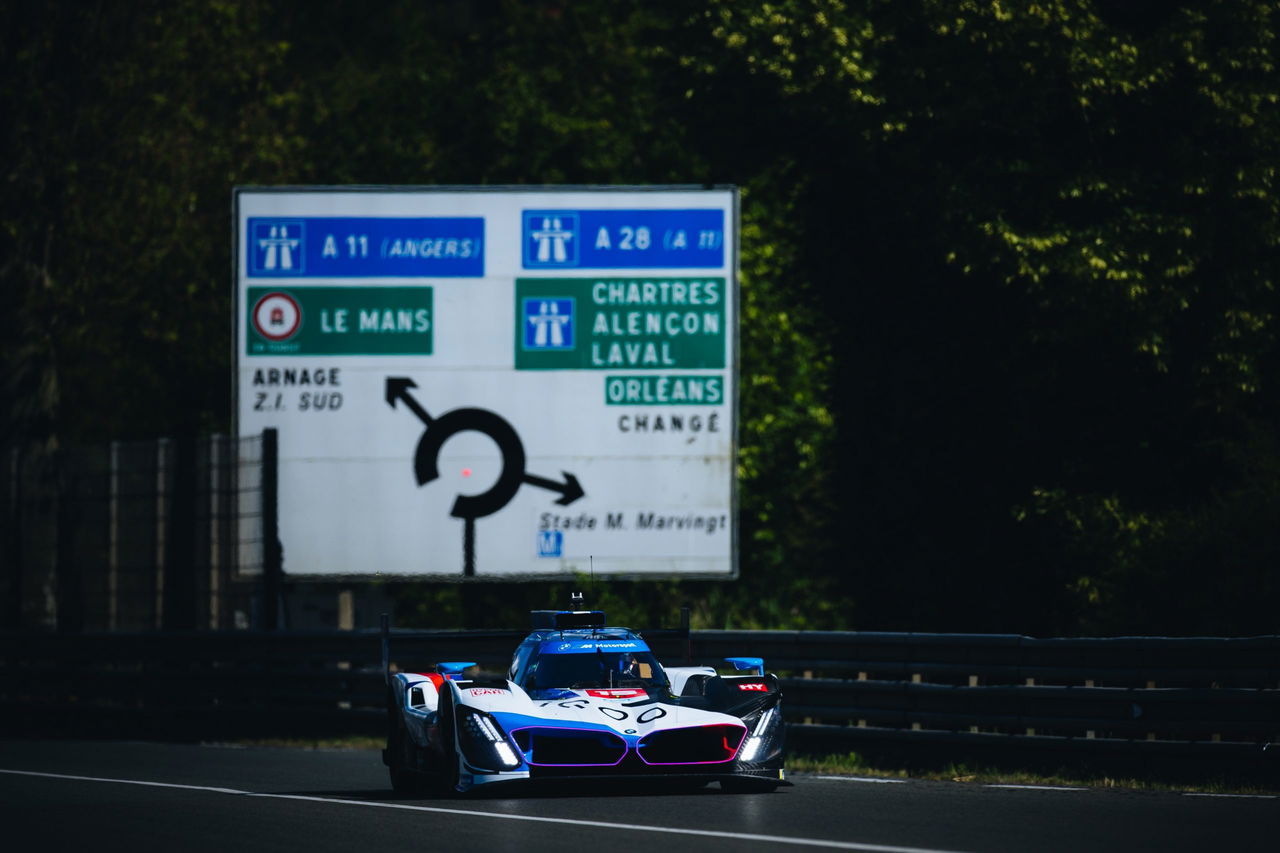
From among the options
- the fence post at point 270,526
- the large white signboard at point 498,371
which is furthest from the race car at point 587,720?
the large white signboard at point 498,371

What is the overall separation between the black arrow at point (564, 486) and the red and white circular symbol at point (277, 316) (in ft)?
10.2

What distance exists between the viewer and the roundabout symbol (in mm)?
25391

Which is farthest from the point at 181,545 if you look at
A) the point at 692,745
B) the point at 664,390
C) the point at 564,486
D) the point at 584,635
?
the point at 692,745

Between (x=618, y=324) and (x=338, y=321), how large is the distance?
3113 mm

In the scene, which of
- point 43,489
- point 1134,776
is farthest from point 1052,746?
point 43,489

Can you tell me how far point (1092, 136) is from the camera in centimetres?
2847

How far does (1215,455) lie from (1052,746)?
1326cm

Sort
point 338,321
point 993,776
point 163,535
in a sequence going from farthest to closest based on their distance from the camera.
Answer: point 163,535, point 338,321, point 993,776

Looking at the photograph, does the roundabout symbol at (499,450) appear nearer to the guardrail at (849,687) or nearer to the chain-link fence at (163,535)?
the chain-link fence at (163,535)

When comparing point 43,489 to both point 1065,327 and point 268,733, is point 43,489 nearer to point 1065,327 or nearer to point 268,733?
point 268,733

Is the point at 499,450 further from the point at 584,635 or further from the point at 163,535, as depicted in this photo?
the point at 584,635

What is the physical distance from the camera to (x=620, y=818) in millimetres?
13109

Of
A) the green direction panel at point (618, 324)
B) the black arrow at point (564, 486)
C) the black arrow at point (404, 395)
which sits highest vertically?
the green direction panel at point (618, 324)

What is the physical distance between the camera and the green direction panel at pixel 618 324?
83.2 ft
